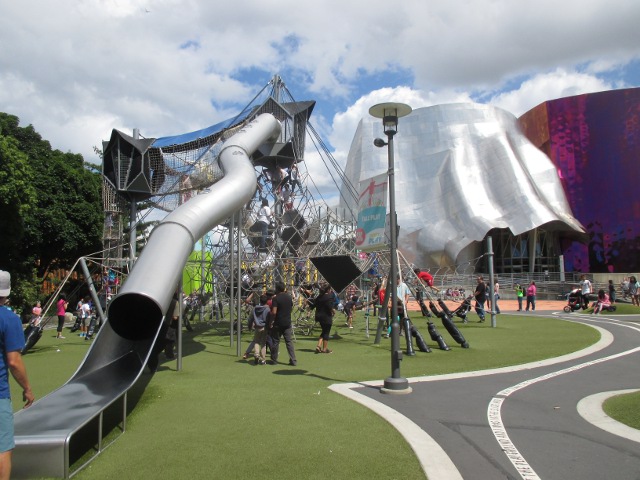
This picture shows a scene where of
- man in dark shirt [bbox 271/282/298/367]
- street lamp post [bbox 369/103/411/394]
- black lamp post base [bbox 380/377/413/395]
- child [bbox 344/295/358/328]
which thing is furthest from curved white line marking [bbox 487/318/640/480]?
child [bbox 344/295/358/328]

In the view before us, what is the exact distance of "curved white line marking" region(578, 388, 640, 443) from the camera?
19.0 ft

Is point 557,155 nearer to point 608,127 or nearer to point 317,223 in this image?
point 608,127

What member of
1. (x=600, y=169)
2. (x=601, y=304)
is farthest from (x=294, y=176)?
(x=600, y=169)

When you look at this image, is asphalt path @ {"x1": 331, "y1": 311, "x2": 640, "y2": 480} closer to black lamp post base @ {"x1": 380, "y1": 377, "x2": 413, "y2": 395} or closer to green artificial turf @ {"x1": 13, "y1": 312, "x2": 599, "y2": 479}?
black lamp post base @ {"x1": 380, "y1": 377, "x2": 413, "y2": 395}

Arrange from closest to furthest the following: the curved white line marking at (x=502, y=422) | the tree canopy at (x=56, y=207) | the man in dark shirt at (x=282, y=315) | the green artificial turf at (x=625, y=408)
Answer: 1. the curved white line marking at (x=502, y=422)
2. the green artificial turf at (x=625, y=408)
3. the man in dark shirt at (x=282, y=315)
4. the tree canopy at (x=56, y=207)

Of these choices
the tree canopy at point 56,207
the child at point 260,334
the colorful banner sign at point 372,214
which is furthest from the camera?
the tree canopy at point 56,207

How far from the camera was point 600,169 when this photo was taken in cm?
5041

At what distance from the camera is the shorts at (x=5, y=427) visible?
369 cm

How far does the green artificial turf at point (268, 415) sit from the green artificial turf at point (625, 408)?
2963 millimetres

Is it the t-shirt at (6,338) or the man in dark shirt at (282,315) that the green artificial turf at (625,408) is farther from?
the t-shirt at (6,338)

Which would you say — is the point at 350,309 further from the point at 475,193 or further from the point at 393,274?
the point at 475,193

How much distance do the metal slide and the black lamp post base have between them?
12.3ft

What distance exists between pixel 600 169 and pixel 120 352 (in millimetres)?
53300

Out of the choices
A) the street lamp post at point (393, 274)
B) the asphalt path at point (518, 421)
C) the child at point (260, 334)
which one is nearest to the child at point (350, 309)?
the child at point (260, 334)
